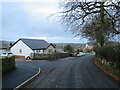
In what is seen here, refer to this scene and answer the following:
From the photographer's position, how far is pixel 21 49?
31.9 m

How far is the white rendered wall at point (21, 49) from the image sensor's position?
30655 mm

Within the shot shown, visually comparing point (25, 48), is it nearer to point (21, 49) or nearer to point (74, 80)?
point (21, 49)

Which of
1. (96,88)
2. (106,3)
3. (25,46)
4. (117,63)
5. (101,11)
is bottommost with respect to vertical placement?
(96,88)

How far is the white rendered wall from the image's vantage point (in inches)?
1207

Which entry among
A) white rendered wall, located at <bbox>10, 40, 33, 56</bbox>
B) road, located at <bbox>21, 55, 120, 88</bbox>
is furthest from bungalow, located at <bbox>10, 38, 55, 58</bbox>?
road, located at <bbox>21, 55, 120, 88</bbox>

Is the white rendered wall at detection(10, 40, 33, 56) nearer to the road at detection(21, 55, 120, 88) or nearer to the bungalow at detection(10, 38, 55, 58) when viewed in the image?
the bungalow at detection(10, 38, 55, 58)

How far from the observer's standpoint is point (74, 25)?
14016 mm

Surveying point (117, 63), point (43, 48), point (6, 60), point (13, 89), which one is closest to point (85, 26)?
point (117, 63)

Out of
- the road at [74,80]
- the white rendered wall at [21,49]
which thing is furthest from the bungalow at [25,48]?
the road at [74,80]

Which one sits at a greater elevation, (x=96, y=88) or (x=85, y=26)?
(x=85, y=26)

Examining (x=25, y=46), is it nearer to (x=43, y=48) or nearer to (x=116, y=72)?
(x=43, y=48)

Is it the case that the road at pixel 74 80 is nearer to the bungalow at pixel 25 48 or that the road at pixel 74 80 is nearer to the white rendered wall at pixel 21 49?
the bungalow at pixel 25 48

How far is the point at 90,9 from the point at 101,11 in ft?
3.77

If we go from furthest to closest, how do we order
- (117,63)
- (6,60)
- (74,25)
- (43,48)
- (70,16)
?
(43,48) < (74,25) < (70,16) < (6,60) < (117,63)
